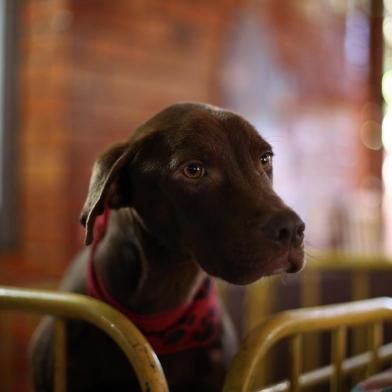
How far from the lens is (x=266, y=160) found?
4.47 feet

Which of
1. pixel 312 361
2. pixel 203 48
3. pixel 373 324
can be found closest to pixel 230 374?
pixel 373 324

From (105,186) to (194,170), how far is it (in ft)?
0.61

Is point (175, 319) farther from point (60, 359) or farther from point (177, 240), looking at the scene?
point (60, 359)

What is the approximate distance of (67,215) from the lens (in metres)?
2.91

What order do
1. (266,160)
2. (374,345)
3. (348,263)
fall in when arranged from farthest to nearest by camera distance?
(348,263) → (266,160) → (374,345)

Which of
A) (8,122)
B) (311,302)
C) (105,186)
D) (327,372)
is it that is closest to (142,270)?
(105,186)

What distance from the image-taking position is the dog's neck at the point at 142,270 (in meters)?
1.37

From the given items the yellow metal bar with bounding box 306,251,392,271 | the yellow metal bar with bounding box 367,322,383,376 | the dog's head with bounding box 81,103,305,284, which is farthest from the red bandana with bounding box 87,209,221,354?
the yellow metal bar with bounding box 306,251,392,271

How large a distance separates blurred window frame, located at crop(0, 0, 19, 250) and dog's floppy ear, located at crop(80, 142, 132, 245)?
5.69 feet

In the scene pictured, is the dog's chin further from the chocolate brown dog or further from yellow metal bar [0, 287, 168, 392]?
yellow metal bar [0, 287, 168, 392]

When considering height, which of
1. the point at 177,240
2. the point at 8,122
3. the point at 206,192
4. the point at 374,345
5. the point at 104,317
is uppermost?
the point at 8,122

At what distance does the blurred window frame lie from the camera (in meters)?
2.95

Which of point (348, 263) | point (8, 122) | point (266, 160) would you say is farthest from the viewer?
point (8, 122)

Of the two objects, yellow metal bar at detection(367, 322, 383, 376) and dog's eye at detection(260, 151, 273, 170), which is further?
dog's eye at detection(260, 151, 273, 170)
